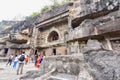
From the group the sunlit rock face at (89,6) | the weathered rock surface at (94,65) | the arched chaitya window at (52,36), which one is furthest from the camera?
the arched chaitya window at (52,36)

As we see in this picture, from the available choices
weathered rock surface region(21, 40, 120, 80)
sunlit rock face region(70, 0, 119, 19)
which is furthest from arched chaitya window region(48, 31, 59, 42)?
weathered rock surface region(21, 40, 120, 80)

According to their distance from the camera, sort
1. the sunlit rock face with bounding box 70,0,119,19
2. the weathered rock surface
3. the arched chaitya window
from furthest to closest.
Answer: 1. the arched chaitya window
2. the sunlit rock face with bounding box 70,0,119,19
3. the weathered rock surface

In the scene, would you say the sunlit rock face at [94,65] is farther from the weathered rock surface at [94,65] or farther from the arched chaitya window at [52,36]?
the arched chaitya window at [52,36]

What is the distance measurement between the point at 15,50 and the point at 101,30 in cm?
1267

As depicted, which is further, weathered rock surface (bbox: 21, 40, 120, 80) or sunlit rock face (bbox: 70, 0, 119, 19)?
sunlit rock face (bbox: 70, 0, 119, 19)

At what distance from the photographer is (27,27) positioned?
1731 cm

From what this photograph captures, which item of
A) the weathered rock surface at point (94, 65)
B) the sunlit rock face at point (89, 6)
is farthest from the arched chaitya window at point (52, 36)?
the weathered rock surface at point (94, 65)

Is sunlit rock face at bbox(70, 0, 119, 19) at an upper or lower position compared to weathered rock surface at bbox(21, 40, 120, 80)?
upper

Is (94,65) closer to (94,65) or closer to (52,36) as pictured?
(94,65)

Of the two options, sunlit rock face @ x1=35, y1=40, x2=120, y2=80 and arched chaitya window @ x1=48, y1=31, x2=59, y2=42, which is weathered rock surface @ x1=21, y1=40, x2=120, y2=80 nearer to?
sunlit rock face @ x1=35, y1=40, x2=120, y2=80

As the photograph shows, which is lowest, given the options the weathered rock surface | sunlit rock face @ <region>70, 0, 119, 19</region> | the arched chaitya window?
the weathered rock surface

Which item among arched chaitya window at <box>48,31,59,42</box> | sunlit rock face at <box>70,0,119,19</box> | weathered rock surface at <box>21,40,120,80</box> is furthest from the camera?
arched chaitya window at <box>48,31,59,42</box>

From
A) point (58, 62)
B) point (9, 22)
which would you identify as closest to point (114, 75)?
point (58, 62)

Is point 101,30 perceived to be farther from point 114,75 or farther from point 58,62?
point 114,75
